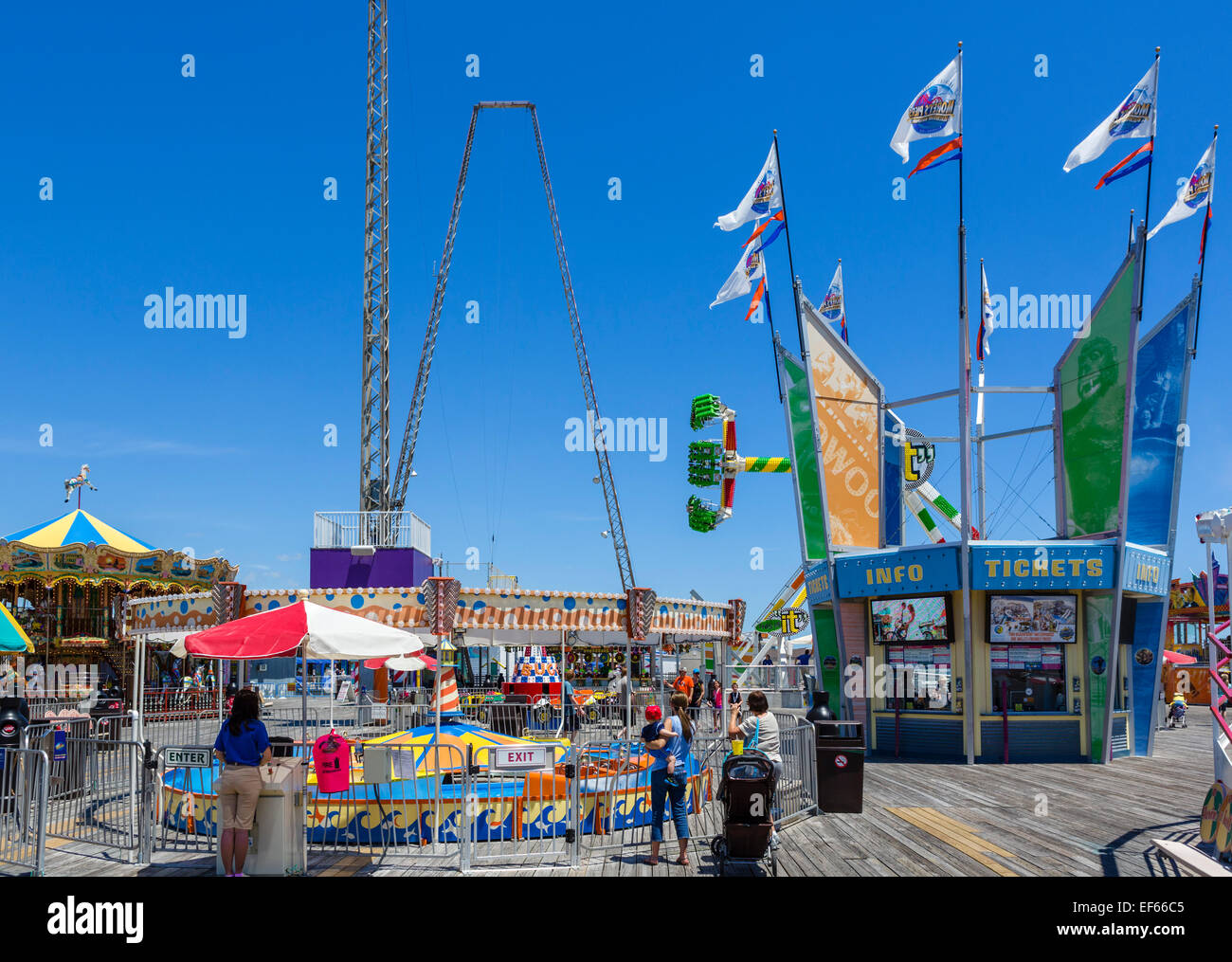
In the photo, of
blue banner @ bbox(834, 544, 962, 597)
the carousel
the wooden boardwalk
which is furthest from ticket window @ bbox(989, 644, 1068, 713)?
the carousel

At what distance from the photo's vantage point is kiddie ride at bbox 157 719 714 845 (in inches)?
415

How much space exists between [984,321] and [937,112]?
590 centimetres

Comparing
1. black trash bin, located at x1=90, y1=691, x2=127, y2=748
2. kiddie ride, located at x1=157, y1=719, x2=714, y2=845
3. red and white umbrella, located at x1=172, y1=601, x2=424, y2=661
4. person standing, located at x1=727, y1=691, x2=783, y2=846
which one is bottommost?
black trash bin, located at x1=90, y1=691, x2=127, y2=748

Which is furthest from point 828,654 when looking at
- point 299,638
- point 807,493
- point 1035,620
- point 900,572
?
point 299,638

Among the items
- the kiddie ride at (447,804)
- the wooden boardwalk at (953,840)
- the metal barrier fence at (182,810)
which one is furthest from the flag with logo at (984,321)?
the metal barrier fence at (182,810)

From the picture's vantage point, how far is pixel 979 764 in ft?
56.7

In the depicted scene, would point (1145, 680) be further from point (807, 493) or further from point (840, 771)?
point (840, 771)

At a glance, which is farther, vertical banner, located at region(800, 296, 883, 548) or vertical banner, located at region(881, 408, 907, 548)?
vertical banner, located at region(881, 408, 907, 548)

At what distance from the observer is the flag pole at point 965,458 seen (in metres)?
17.6

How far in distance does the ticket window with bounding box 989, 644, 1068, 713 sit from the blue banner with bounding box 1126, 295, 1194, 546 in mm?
3013

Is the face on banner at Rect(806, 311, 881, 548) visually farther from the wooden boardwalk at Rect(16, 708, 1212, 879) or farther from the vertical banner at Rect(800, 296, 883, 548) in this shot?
the wooden boardwalk at Rect(16, 708, 1212, 879)

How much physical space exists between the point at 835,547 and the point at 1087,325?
649 cm
